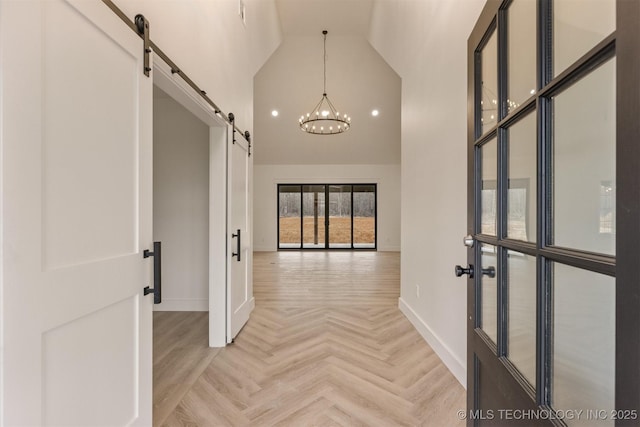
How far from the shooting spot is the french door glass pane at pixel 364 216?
10.3 meters

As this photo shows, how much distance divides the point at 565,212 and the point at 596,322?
24 centimetres

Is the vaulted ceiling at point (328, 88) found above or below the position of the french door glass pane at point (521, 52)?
above

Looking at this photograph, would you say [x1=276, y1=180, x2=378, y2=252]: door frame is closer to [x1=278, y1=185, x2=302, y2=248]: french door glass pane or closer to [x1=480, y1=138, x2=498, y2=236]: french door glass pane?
[x1=278, y1=185, x2=302, y2=248]: french door glass pane

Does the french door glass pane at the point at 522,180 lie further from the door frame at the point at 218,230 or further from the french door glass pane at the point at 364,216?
the french door glass pane at the point at 364,216

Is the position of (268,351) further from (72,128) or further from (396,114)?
(396,114)

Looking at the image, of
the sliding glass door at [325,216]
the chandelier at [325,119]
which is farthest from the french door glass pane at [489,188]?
the sliding glass door at [325,216]

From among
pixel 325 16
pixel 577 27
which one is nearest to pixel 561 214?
pixel 577 27

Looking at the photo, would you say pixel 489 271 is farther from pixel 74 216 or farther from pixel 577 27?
pixel 74 216

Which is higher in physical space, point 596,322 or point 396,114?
point 396,114

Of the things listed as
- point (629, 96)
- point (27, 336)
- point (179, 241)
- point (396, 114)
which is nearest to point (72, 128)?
point (27, 336)

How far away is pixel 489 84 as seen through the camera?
1.20 m

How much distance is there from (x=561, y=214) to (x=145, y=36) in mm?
1752

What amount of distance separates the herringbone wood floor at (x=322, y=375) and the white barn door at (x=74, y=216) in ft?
2.18

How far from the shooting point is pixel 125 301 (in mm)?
1354
